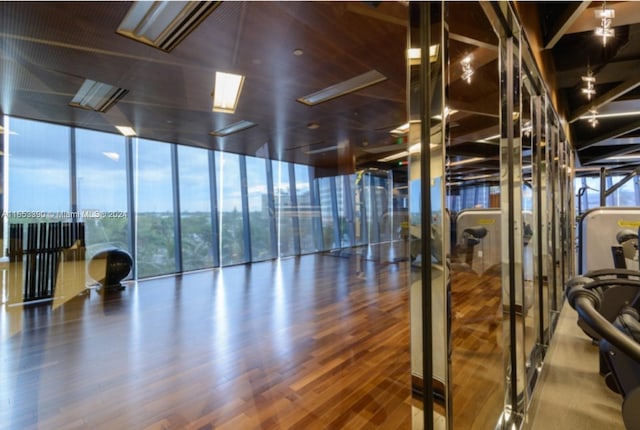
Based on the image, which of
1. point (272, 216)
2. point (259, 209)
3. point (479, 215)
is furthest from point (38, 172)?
point (479, 215)

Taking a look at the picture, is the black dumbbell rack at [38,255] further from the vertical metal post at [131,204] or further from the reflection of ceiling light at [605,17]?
the reflection of ceiling light at [605,17]

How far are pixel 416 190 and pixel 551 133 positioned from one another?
4.04 meters

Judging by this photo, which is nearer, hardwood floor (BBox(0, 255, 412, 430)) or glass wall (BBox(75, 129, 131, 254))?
hardwood floor (BBox(0, 255, 412, 430))

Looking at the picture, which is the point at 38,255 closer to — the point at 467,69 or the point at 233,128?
the point at 233,128

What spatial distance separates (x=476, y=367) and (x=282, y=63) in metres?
3.54

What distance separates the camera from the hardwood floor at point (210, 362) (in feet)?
7.03

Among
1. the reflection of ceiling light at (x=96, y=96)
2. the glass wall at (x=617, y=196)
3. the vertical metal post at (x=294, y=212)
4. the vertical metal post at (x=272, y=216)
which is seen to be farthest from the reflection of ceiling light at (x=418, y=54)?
the glass wall at (x=617, y=196)

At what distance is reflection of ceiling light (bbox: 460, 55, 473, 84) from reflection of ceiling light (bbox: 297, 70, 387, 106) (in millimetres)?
1452

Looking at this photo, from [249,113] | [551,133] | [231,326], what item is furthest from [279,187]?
[551,133]

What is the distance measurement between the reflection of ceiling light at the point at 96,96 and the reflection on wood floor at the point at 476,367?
496 centimetres

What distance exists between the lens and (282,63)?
330 cm

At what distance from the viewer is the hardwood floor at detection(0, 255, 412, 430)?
214 centimetres

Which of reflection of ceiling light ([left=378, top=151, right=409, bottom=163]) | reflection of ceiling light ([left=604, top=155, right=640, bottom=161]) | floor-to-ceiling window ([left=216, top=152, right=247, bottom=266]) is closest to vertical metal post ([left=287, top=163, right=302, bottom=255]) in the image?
floor-to-ceiling window ([left=216, top=152, right=247, bottom=266])

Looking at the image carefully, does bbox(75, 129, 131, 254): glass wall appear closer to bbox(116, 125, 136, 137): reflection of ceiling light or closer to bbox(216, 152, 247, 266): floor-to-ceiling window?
bbox(116, 125, 136, 137): reflection of ceiling light
